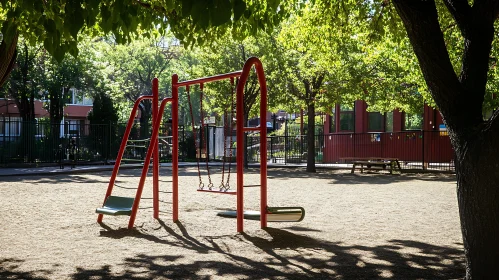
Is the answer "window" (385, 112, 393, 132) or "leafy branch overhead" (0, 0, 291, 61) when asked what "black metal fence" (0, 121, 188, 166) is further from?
"leafy branch overhead" (0, 0, 291, 61)

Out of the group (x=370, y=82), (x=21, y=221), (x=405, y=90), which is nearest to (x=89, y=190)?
(x=21, y=221)

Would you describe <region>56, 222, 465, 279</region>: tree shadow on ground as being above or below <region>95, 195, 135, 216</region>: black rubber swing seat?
below

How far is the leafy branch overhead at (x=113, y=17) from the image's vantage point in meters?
4.02

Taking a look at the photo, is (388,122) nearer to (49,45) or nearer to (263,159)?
(263,159)

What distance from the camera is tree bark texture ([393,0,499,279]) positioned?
4.91 m

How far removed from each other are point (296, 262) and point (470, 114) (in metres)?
2.51

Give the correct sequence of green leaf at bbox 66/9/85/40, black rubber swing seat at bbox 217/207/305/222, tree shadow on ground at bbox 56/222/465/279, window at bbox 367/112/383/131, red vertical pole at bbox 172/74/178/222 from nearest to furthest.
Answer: green leaf at bbox 66/9/85/40, tree shadow on ground at bbox 56/222/465/279, black rubber swing seat at bbox 217/207/305/222, red vertical pole at bbox 172/74/178/222, window at bbox 367/112/383/131

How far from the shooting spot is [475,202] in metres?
5.00

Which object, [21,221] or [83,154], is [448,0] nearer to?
[21,221]

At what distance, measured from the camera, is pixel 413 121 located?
31.3 metres

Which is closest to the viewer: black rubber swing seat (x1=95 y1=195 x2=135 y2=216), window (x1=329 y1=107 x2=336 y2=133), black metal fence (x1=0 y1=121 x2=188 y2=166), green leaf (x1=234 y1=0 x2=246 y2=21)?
green leaf (x1=234 y1=0 x2=246 y2=21)

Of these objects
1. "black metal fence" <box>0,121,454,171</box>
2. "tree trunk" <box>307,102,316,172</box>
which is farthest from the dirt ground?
"black metal fence" <box>0,121,454,171</box>

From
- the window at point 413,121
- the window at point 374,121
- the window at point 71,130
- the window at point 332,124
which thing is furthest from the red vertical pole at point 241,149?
the window at point 332,124

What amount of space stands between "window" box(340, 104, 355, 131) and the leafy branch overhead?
2331 centimetres
